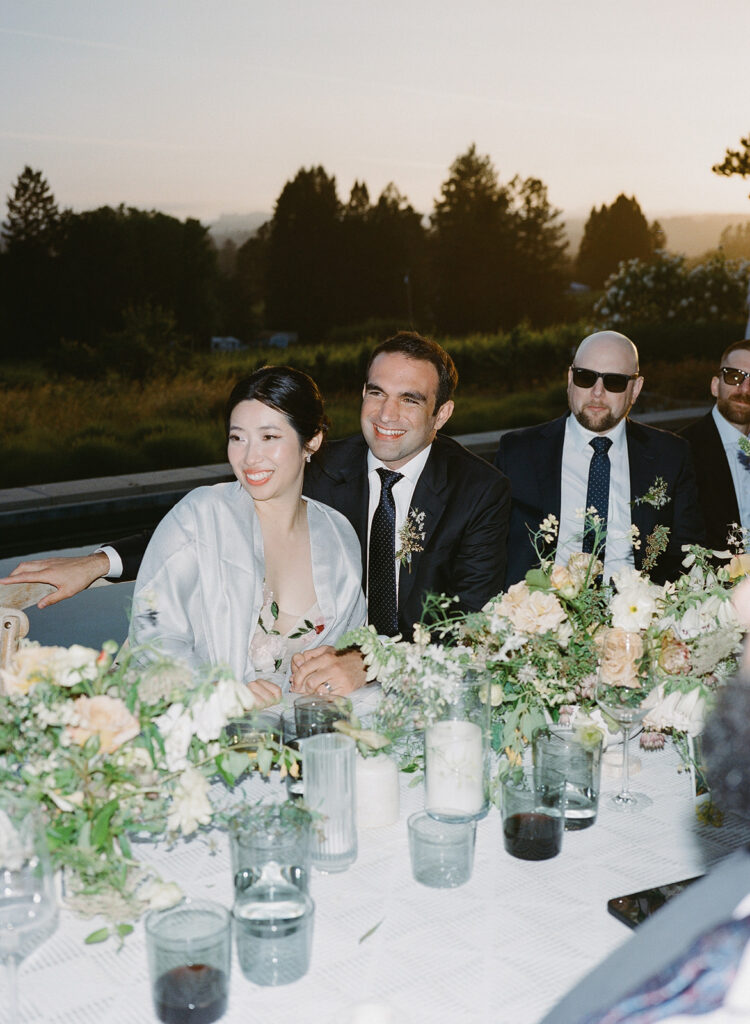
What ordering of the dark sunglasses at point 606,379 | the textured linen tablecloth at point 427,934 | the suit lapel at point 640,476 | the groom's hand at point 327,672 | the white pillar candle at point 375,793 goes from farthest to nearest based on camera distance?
the dark sunglasses at point 606,379, the suit lapel at point 640,476, the groom's hand at point 327,672, the white pillar candle at point 375,793, the textured linen tablecloth at point 427,934

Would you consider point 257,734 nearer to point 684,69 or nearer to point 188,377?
point 188,377

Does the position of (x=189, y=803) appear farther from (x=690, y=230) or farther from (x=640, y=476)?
(x=690, y=230)

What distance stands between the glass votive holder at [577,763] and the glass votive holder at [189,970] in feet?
2.19

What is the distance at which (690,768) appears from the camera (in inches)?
66.5

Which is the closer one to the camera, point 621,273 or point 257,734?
point 257,734

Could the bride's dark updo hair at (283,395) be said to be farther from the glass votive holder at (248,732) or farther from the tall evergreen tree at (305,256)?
the tall evergreen tree at (305,256)

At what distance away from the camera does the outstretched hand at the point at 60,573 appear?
7.58 feet

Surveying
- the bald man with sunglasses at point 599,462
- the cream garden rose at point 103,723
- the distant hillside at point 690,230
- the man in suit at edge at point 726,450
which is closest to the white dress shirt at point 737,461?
the man in suit at edge at point 726,450

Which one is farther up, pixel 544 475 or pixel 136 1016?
pixel 544 475

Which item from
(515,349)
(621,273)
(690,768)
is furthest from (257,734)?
(621,273)

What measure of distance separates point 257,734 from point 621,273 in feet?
46.5

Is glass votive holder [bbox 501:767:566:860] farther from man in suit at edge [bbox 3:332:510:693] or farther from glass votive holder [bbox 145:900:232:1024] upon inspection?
man in suit at edge [bbox 3:332:510:693]

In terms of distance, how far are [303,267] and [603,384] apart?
8752 mm

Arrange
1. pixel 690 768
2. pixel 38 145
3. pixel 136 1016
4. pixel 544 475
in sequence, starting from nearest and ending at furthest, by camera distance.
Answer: pixel 136 1016
pixel 690 768
pixel 544 475
pixel 38 145
